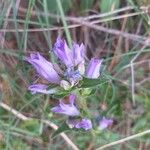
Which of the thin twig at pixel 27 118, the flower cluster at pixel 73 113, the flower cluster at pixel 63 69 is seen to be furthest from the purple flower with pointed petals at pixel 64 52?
the thin twig at pixel 27 118

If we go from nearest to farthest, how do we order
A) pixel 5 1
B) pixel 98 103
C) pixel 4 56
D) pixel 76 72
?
pixel 76 72 < pixel 5 1 < pixel 4 56 < pixel 98 103

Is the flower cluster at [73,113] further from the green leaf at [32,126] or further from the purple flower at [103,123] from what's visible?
the green leaf at [32,126]

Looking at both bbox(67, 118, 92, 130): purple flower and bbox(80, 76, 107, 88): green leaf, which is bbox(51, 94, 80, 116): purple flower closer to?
bbox(67, 118, 92, 130): purple flower

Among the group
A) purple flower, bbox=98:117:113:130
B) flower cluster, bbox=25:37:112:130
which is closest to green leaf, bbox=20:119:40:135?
purple flower, bbox=98:117:113:130

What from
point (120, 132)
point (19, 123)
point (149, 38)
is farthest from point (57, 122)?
point (149, 38)

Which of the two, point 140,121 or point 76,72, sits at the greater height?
point 76,72

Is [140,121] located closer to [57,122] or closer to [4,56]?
[57,122]

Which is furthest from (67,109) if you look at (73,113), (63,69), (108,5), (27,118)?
(108,5)
